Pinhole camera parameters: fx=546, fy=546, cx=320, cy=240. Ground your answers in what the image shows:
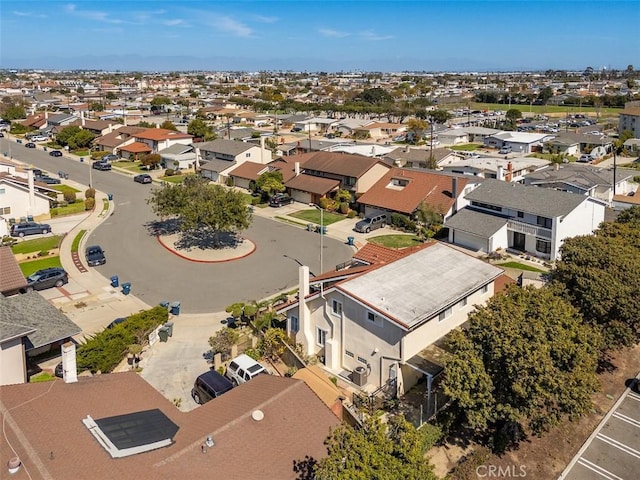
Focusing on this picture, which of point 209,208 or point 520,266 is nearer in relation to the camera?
point 209,208

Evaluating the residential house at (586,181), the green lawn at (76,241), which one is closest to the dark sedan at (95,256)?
the green lawn at (76,241)

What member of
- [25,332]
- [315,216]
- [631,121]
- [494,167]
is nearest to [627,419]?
[25,332]

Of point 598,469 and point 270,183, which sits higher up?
point 270,183

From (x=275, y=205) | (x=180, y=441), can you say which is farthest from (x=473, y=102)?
(x=180, y=441)

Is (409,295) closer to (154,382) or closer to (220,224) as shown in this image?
(154,382)

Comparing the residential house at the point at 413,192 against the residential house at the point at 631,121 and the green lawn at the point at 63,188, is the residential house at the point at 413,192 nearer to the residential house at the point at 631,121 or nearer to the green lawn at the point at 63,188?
the green lawn at the point at 63,188

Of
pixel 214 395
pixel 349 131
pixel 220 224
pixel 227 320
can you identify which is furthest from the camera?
pixel 349 131

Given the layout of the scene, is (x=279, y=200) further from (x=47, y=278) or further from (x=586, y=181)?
(x=586, y=181)
